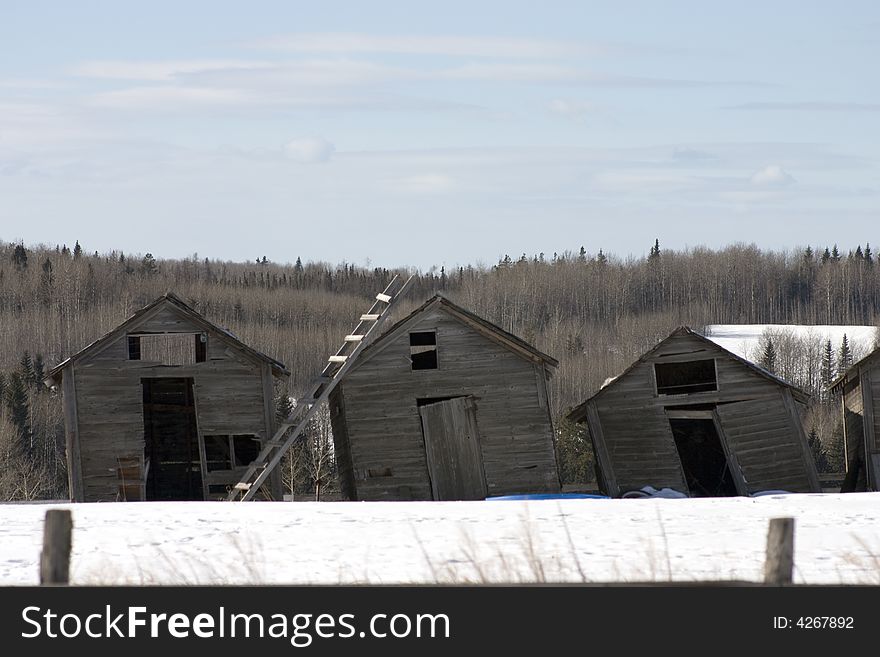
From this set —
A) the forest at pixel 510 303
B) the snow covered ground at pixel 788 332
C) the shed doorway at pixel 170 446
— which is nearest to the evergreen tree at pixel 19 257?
the forest at pixel 510 303

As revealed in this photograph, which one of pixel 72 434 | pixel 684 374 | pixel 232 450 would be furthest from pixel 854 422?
pixel 72 434

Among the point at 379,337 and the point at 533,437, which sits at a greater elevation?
the point at 379,337

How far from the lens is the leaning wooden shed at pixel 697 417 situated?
30.9 meters

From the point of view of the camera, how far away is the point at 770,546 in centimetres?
1142

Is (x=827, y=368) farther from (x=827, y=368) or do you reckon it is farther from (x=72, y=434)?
(x=72, y=434)

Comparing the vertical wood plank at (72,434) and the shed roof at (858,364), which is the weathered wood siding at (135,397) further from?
the shed roof at (858,364)

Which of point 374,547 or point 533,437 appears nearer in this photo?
point 374,547

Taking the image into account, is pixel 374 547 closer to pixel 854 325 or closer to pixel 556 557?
pixel 556 557

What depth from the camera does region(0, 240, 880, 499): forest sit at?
359 feet

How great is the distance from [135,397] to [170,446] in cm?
697

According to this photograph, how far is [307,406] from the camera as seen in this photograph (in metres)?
28.6
